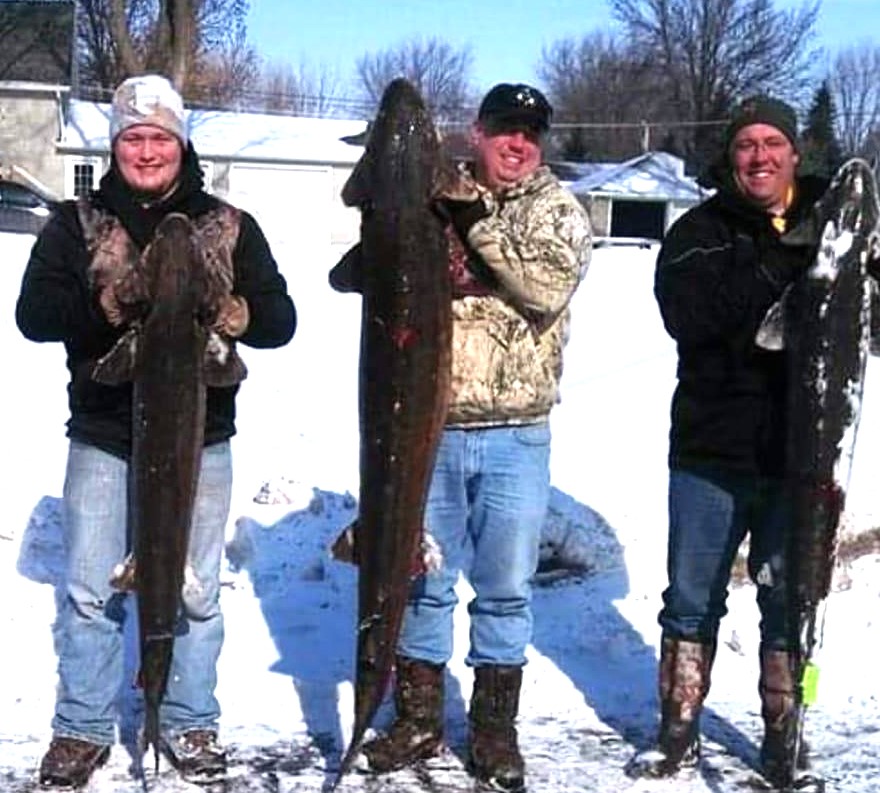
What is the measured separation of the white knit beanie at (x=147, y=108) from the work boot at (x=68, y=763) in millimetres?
1879

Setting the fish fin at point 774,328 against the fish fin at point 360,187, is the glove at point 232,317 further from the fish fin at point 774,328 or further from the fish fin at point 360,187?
the fish fin at point 774,328

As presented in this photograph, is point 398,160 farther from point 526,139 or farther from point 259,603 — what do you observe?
point 259,603

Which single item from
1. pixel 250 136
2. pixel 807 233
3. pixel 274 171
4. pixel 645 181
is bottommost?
pixel 807 233

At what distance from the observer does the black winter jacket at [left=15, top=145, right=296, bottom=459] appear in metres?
4.56

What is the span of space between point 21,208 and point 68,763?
2739cm

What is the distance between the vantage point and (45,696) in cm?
582

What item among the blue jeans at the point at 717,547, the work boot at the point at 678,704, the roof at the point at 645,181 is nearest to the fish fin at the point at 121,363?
the blue jeans at the point at 717,547

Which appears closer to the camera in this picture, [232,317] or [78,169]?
[232,317]

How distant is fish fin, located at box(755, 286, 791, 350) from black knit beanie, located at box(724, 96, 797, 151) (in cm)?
49

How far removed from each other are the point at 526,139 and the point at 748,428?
1.12 meters

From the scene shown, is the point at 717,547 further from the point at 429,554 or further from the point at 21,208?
the point at 21,208

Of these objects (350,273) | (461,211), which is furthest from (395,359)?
(461,211)

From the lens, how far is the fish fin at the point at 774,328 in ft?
14.8

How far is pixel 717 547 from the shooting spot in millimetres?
4969
